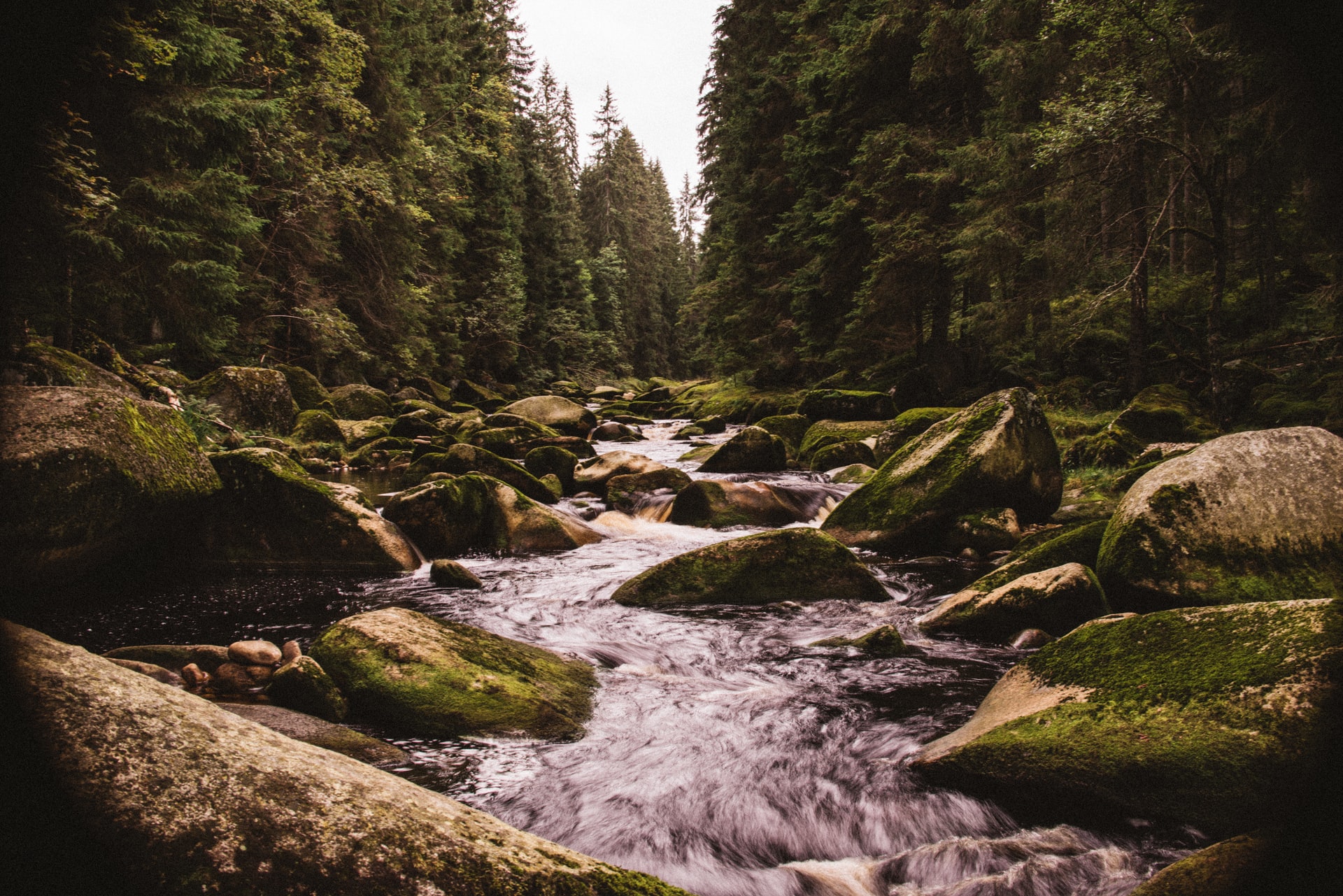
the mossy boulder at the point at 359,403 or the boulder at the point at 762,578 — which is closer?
the boulder at the point at 762,578

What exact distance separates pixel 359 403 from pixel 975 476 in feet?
58.1

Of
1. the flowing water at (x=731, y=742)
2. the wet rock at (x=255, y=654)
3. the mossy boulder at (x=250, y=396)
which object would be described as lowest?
the flowing water at (x=731, y=742)

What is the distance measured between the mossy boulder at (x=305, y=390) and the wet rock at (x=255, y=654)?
1311cm

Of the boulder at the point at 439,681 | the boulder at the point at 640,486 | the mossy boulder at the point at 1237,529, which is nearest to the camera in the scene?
the boulder at the point at 439,681

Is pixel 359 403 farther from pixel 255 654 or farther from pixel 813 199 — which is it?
pixel 255 654

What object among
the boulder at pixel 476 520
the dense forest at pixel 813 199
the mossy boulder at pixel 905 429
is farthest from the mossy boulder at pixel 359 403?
the mossy boulder at pixel 905 429

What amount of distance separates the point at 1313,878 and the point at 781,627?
3885 mm

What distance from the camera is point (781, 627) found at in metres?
5.38

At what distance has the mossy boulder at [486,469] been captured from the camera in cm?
1009

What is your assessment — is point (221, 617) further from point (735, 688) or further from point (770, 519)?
point (770, 519)

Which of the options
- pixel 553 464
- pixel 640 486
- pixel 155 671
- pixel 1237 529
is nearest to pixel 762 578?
pixel 1237 529

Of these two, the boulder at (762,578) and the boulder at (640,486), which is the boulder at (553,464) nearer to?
the boulder at (640,486)

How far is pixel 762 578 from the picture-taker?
19.5 feet

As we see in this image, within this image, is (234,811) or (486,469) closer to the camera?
(234,811)
